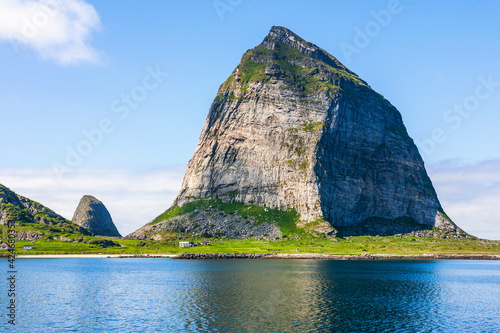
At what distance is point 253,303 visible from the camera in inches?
2872

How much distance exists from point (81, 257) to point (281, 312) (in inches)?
6370

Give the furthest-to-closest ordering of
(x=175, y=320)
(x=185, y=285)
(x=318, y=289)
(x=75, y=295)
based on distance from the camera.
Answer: (x=185, y=285), (x=318, y=289), (x=75, y=295), (x=175, y=320)

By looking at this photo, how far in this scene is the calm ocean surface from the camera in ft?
189

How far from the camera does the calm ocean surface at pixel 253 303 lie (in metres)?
57.6

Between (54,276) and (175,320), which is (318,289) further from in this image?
(54,276)

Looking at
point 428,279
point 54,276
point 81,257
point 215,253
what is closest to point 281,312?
point 428,279

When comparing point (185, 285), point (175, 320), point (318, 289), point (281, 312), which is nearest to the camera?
point (175, 320)

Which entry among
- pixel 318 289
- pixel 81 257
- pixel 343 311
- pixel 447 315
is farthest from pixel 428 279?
pixel 81 257

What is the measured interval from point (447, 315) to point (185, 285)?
58516mm

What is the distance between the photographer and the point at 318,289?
8969 cm

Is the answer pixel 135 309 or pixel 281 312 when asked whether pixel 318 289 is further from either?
pixel 135 309

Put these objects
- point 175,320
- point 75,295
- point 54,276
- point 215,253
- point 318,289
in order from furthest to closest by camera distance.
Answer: point 215,253 → point 54,276 → point 318,289 → point 75,295 → point 175,320

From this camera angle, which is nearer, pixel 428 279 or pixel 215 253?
pixel 428 279

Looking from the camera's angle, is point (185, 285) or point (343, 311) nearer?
point (343, 311)
